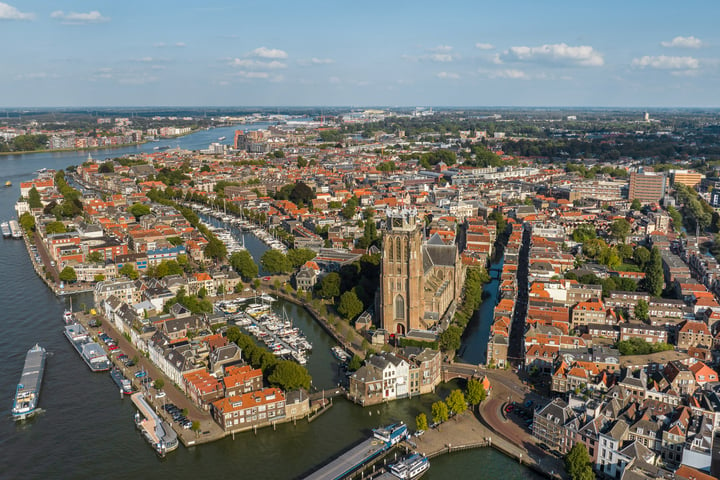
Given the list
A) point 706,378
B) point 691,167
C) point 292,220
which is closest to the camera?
point 706,378

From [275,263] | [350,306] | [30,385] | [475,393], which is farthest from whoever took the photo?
[275,263]

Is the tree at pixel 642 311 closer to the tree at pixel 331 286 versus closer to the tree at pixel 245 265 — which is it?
the tree at pixel 331 286

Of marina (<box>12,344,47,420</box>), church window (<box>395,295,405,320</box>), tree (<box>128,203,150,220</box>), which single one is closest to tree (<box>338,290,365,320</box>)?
church window (<box>395,295,405,320</box>)

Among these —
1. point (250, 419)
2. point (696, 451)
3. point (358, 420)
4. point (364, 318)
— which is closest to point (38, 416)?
point (250, 419)

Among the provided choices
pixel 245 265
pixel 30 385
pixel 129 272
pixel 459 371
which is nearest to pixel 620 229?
pixel 459 371

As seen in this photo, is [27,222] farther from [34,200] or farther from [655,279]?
[655,279]

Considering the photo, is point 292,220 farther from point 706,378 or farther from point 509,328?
point 706,378
